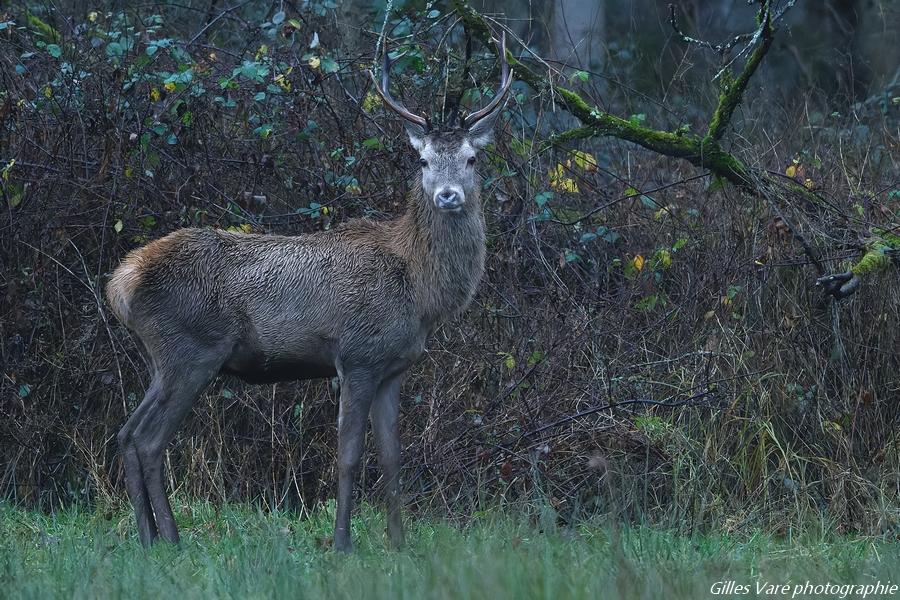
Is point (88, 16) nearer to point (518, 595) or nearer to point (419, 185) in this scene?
point (419, 185)

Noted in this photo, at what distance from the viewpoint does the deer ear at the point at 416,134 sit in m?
6.91

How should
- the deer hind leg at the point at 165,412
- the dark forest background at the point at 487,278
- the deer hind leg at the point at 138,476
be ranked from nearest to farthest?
the deer hind leg at the point at 138,476 → the deer hind leg at the point at 165,412 → the dark forest background at the point at 487,278

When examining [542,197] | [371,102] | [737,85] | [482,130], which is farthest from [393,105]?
[737,85]

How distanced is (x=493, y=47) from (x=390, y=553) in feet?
13.1

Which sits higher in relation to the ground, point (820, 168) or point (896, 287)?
point (820, 168)

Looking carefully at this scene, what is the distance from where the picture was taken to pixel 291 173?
28.0 feet

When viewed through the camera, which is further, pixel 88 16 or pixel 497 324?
pixel 88 16

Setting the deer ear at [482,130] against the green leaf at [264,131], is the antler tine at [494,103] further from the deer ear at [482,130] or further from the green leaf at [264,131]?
the green leaf at [264,131]

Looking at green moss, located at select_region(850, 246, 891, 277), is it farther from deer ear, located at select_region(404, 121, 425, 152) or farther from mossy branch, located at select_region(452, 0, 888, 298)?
deer ear, located at select_region(404, 121, 425, 152)

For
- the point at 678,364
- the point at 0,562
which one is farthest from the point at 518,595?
the point at 678,364

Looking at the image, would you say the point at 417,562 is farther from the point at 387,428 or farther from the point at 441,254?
the point at 441,254

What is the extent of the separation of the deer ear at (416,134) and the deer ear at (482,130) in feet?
0.92

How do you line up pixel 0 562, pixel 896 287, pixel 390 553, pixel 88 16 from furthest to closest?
pixel 88 16 < pixel 896 287 < pixel 390 553 < pixel 0 562

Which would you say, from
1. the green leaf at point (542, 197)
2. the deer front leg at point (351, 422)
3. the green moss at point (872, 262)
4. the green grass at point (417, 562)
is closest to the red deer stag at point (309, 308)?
the deer front leg at point (351, 422)
